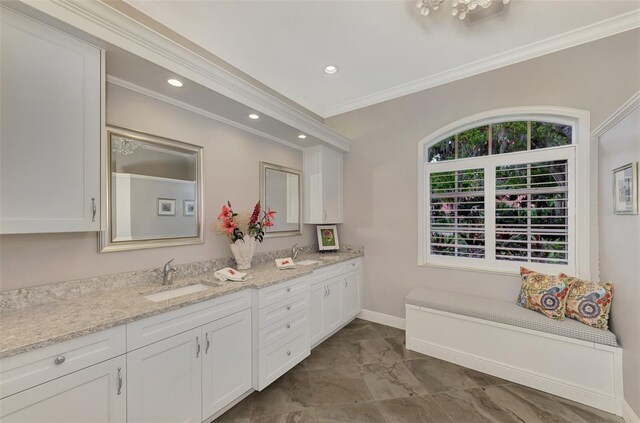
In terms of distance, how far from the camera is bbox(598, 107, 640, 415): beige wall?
1687 mm

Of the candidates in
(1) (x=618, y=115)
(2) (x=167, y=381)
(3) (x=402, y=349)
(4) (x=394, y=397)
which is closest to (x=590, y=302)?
(1) (x=618, y=115)

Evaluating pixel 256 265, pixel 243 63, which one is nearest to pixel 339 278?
pixel 256 265

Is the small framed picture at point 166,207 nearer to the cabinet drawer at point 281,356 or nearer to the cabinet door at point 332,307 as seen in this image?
the cabinet drawer at point 281,356

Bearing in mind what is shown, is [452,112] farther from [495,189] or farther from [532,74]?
[495,189]

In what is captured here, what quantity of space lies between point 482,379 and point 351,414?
4.25ft

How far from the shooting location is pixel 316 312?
8.91 feet

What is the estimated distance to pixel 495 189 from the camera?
2.78m

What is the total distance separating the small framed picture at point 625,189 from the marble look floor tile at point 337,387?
2.33m

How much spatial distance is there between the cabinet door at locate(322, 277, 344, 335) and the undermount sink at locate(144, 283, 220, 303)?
4.32 ft

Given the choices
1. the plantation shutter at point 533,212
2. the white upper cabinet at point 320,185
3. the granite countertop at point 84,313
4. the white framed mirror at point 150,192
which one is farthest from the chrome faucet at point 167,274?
the plantation shutter at point 533,212

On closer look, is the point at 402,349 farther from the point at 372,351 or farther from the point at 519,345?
the point at 519,345

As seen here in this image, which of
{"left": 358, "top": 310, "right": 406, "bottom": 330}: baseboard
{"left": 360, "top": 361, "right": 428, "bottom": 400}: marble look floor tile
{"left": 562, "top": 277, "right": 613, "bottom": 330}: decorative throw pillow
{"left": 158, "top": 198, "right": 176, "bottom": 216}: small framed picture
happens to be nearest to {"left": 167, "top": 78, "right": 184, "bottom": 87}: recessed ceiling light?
{"left": 158, "top": 198, "right": 176, "bottom": 216}: small framed picture

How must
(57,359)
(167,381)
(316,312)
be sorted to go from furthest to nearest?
1. (316,312)
2. (167,381)
3. (57,359)

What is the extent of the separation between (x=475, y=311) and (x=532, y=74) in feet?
7.98
